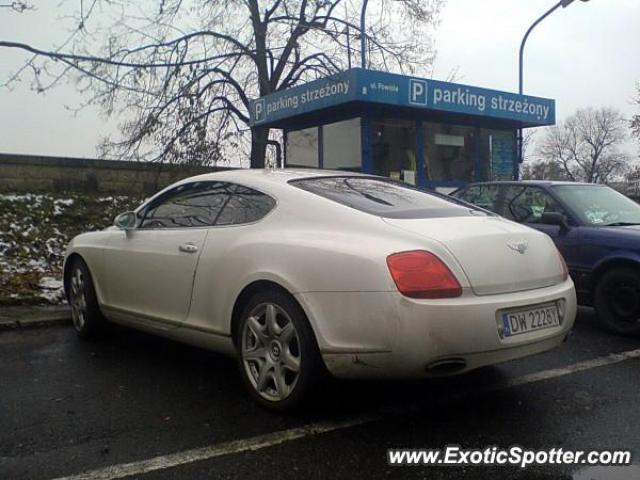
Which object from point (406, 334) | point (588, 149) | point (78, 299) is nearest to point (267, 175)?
point (406, 334)

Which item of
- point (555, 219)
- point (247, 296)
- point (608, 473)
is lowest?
point (608, 473)

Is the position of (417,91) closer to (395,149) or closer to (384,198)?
(395,149)

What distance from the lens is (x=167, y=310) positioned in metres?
4.15

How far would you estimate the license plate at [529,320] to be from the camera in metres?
3.15

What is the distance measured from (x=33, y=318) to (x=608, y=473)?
16.8 ft

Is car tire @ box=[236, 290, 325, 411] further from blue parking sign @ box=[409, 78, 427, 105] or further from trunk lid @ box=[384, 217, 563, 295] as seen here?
blue parking sign @ box=[409, 78, 427, 105]

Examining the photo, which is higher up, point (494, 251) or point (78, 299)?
point (494, 251)

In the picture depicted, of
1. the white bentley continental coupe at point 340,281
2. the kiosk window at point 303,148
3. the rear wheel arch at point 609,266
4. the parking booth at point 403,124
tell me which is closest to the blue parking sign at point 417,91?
the parking booth at point 403,124

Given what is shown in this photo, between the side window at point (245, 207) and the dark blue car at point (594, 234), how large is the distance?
3340 millimetres

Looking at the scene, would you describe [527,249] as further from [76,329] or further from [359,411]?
[76,329]

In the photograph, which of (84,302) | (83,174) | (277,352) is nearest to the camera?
(277,352)

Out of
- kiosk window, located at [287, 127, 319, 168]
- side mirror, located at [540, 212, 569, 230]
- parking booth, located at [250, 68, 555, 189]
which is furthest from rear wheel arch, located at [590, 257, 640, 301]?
kiosk window, located at [287, 127, 319, 168]

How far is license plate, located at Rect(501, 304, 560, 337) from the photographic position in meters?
3.15

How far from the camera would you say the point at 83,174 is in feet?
45.7
